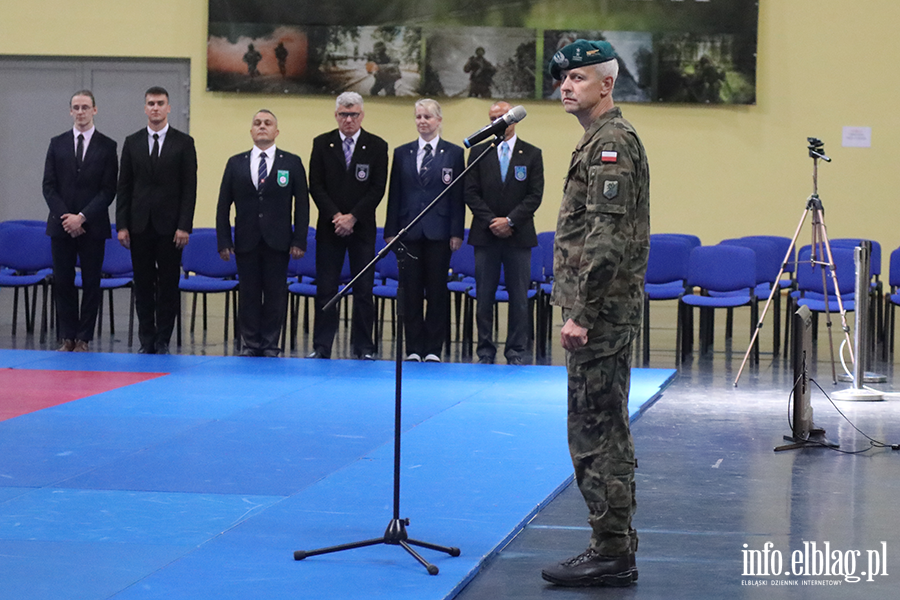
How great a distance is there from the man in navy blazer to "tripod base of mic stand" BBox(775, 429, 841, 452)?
10.3 ft

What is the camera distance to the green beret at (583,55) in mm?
3152

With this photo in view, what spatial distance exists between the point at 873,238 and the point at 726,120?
1896mm

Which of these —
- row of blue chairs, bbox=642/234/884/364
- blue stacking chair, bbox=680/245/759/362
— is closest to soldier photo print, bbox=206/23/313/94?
row of blue chairs, bbox=642/234/884/364

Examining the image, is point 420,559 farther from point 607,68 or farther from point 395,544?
point 607,68

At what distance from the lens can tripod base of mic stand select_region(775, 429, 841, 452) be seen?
518cm

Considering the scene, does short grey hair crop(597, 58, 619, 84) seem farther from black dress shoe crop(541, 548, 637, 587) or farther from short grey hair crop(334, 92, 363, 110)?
short grey hair crop(334, 92, 363, 110)

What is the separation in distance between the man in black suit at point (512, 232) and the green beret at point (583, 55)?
4.58m

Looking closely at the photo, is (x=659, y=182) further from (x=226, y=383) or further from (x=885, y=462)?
(x=885, y=462)

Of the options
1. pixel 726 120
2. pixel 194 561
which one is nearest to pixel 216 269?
pixel 726 120

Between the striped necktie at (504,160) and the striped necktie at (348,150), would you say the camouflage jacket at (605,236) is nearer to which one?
the striped necktie at (504,160)

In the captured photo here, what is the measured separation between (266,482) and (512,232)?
3850 mm

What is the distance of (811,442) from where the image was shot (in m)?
5.25

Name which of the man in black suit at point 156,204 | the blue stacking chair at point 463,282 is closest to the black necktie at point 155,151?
the man in black suit at point 156,204

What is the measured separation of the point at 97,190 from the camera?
27.1 feet
